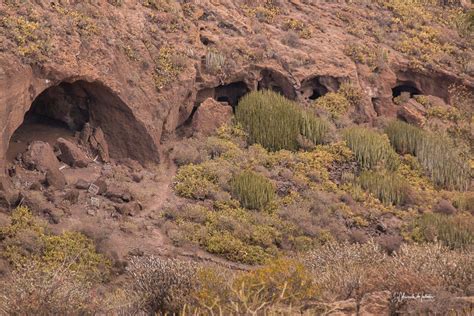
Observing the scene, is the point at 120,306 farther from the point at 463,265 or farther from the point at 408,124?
the point at 408,124

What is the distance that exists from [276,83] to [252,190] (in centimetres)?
631

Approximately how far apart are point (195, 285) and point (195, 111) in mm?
11186

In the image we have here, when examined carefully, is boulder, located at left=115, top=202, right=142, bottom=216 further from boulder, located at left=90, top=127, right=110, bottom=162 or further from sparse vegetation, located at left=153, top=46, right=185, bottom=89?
sparse vegetation, located at left=153, top=46, right=185, bottom=89

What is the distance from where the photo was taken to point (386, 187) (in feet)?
57.5

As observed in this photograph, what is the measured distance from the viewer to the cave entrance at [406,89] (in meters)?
24.7

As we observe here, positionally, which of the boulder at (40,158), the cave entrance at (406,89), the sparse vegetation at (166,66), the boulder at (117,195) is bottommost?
the boulder at (117,195)

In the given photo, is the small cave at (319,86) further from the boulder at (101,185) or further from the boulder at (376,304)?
the boulder at (376,304)

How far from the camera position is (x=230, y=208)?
15.2 m

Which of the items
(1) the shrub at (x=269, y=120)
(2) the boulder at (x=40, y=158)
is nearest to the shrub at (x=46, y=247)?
(2) the boulder at (x=40, y=158)

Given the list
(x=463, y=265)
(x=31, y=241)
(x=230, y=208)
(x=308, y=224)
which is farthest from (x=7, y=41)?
(x=463, y=265)

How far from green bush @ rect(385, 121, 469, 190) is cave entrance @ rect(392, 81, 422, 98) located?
12.7ft

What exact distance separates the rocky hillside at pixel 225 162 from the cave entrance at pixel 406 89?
4 centimetres

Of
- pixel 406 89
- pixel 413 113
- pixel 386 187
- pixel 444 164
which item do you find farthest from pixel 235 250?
pixel 406 89

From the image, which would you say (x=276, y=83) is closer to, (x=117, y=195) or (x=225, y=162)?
(x=225, y=162)
